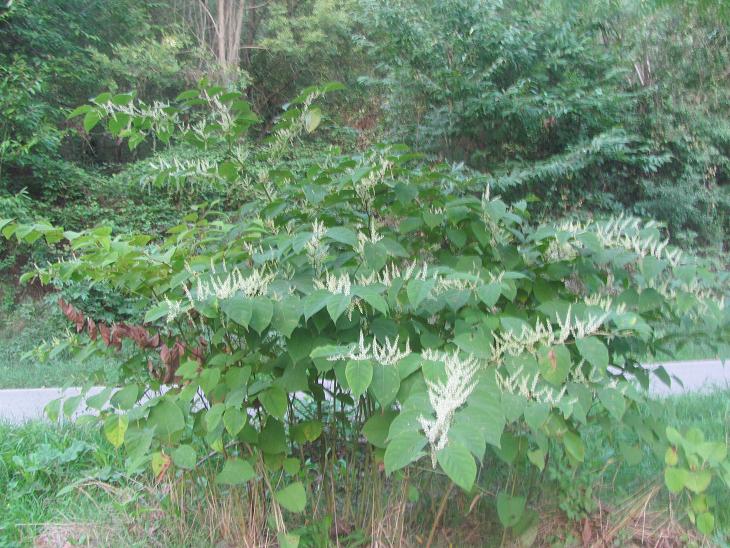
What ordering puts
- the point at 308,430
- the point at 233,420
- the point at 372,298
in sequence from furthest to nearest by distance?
1. the point at 308,430
2. the point at 233,420
3. the point at 372,298

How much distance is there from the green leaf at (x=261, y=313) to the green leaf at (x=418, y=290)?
1.29 ft

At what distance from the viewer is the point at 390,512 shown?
→ 2.23m

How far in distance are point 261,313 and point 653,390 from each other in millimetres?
3851

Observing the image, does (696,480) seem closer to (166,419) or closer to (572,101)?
(166,419)

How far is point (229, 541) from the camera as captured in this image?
2359mm

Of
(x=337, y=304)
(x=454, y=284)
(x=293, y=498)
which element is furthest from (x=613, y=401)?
(x=293, y=498)

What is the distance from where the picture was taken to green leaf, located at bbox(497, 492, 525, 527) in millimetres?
2096

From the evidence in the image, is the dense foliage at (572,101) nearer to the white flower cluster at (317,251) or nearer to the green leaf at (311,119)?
the green leaf at (311,119)

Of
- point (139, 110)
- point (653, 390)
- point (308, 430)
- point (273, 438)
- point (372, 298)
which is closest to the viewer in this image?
point (372, 298)

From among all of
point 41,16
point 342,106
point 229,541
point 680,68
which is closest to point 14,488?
point 229,541

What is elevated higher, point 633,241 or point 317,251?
point 633,241

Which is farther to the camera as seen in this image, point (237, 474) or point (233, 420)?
point (237, 474)

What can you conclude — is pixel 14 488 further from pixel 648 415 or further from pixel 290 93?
pixel 290 93

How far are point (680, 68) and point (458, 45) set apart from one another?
12.4 ft
